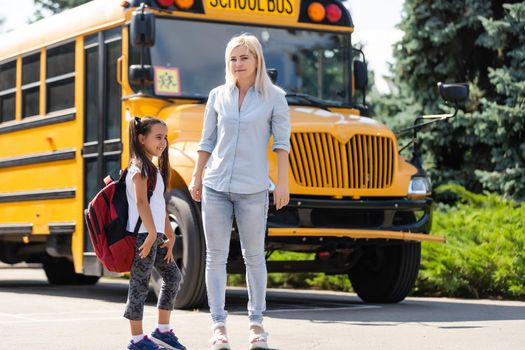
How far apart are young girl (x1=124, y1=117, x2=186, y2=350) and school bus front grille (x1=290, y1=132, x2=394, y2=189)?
7.97ft

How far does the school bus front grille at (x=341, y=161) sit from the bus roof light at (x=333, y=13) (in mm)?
1709

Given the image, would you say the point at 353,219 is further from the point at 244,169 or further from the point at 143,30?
the point at 244,169

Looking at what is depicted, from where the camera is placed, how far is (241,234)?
636 cm

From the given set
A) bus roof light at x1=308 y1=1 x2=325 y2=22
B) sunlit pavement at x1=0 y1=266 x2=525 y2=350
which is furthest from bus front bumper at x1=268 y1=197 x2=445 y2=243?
bus roof light at x1=308 y1=1 x2=325 y2=22

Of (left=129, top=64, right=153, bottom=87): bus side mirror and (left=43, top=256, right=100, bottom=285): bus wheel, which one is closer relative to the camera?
(left=129, top=64, right=153, bottom=87): bus side mirror

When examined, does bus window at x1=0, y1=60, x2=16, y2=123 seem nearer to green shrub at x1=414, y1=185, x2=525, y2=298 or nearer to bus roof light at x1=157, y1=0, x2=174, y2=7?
bus roof light at x1=157, y1=0, x2=174, y2=7

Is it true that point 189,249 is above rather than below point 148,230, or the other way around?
below

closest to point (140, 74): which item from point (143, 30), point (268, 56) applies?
point (143, 30)

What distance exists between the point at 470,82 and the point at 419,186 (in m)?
9.45

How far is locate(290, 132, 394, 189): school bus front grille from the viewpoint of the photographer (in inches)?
348

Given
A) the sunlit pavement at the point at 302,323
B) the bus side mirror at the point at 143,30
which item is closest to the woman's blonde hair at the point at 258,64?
the sunlit pavement at the point at 302,323

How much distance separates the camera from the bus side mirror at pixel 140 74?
946 cm

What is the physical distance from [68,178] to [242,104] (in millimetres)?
4435

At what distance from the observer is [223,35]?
392 inches
